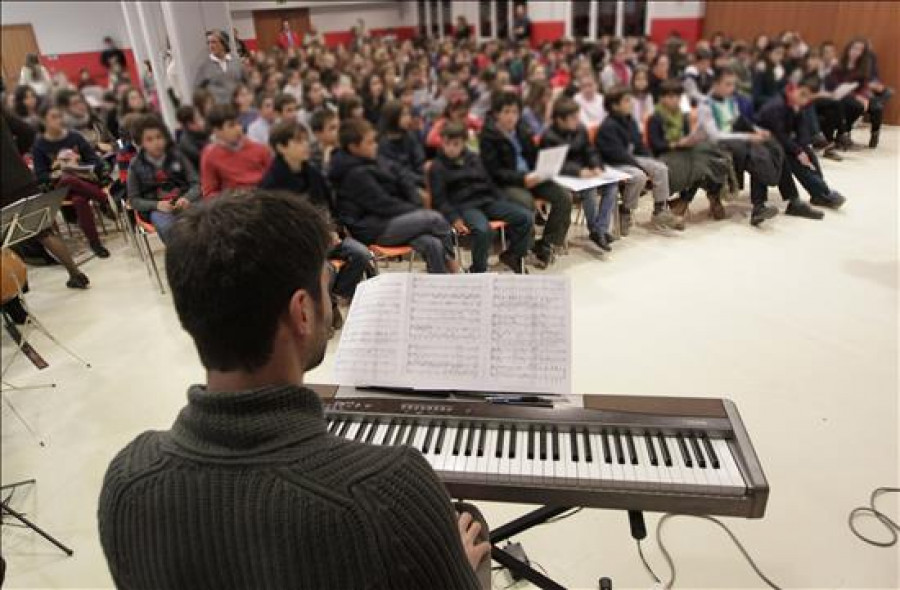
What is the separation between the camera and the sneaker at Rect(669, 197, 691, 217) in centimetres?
454

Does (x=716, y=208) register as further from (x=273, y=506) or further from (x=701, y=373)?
(x=273, y=506)

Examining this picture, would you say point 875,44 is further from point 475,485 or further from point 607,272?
point 475,485

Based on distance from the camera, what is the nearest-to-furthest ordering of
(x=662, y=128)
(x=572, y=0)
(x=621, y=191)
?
(x=621, y=191), (x=662, y=128), (x=572, y=0)

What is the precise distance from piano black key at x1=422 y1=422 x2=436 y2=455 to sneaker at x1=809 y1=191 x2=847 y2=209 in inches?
177

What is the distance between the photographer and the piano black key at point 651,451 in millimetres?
1382

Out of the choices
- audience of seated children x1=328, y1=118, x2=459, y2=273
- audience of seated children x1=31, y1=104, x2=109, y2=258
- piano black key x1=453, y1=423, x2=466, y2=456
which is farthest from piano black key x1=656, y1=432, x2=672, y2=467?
audience of seated children x1=31, y1=104, x2=109, y2=258

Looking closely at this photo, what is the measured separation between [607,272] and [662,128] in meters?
1.54

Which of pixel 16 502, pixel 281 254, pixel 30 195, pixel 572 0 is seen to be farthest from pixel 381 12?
pixel 281 254

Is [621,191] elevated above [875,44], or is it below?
below

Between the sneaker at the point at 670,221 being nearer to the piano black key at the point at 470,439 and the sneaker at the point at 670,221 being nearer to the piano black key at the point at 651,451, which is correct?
the piano black key at the point at 651,451

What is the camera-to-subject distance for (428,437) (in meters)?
1.49

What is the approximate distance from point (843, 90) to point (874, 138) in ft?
5.16

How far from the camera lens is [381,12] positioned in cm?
1229

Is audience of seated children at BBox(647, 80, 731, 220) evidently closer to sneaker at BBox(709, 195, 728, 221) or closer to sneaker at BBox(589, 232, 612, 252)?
sneaker at BBox(709, 195, 728, 221)
